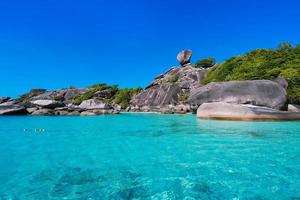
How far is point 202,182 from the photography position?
5.50m

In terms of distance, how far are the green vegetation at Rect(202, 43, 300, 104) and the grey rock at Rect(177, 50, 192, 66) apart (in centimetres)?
1689

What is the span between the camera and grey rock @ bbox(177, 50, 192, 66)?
191 feet

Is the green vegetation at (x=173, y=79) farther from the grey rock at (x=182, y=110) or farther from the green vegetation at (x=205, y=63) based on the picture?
the grey rock at (x=182, y=110)

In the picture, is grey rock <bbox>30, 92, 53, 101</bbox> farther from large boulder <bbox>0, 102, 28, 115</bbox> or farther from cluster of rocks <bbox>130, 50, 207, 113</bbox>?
large boulder <bbox>0, 102, 28, 115</bbox>

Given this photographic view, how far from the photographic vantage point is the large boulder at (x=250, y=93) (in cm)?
2277

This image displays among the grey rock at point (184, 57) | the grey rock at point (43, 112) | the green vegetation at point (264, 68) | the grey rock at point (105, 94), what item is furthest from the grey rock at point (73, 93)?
the green vegetation at point (264, 68)

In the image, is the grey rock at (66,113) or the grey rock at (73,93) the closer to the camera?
the grey rock at (66,113)

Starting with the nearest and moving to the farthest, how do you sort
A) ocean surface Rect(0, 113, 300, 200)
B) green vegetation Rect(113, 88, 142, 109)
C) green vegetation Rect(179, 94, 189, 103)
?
ocean surface Rect(0, 113, 300, 200) < green vegetation Rect(179, 94, 189, 103) < green vegetation Rect(113, 88, 142, 109)

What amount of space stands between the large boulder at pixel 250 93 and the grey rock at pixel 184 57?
3242cm

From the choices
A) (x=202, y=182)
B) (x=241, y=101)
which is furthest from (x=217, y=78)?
(x=202, y=182)

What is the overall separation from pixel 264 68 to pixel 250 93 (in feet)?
40.6

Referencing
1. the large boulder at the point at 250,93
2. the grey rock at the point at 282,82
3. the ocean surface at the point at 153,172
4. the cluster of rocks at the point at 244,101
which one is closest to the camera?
the ocean surface at the point at 153,172

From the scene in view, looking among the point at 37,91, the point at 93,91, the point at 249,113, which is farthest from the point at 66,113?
the point at 37,91

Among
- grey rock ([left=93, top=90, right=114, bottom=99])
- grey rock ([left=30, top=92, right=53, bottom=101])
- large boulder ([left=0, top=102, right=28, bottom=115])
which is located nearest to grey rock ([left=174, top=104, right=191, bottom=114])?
large boulder ([left=0, top=102, right=28, bottom=115])
